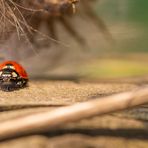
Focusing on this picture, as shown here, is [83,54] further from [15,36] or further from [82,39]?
[15,36]

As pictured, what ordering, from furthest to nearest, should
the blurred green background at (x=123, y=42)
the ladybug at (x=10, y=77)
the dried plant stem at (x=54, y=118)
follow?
the blurred green background at (x=123, y=42) → the ladybug at (x=10, y=77) → the dried plant stem at (x=54, y=118)

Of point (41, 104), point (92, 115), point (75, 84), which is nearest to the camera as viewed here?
point (92, 115)

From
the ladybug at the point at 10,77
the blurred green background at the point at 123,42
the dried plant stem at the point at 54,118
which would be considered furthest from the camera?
the blurred green background at the point at 123,42

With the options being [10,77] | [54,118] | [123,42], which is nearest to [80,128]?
[54,118]

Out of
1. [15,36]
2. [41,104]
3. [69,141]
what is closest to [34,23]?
[15,36]

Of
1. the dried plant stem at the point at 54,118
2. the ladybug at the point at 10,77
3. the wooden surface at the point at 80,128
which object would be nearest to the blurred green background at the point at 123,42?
the ladybug at the point at 10,77

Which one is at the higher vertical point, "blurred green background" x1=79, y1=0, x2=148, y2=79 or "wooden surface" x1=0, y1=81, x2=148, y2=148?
"blurred green background" x1=79, y1=0, x2=148, y2=79

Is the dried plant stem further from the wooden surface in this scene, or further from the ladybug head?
the ladybug head

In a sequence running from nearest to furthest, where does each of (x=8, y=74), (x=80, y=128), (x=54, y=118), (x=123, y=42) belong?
(x=54, y=118) → (x=80, y=128) → (x=8, y=74) → (x=123, y=42)

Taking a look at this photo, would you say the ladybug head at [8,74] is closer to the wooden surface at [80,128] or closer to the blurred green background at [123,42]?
the wooden surface at [80,128]

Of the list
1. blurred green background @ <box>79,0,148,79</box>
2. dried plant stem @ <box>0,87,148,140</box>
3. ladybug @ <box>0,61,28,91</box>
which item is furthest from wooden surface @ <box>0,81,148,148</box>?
blurred green background @ <box>79,0,148,79</box>

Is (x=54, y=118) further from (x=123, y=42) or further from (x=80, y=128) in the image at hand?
(x=123, y=42)
